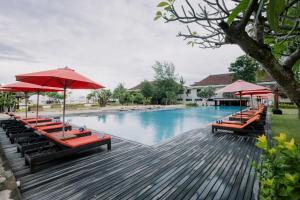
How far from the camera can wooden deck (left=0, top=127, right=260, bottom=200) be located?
325 centimetres

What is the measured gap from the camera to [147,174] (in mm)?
4031

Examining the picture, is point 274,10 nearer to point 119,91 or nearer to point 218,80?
point 119,91

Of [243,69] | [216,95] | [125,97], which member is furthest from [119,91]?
[243,69]

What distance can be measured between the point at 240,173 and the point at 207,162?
935mm

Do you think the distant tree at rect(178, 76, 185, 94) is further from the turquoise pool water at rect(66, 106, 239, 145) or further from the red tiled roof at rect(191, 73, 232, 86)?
the turquoise pool water at rect(66, 106, 239, 145)

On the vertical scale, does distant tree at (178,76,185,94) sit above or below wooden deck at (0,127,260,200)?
above

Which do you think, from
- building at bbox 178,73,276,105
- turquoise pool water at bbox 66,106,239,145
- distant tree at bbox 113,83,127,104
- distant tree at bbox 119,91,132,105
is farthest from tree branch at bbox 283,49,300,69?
building at bbox 178,73,276,105

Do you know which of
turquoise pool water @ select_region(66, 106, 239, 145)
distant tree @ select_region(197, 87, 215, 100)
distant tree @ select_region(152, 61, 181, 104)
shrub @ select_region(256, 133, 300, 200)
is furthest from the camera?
distant tree @ select_region(152, 61, 181, 104)

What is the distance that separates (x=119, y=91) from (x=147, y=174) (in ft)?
114

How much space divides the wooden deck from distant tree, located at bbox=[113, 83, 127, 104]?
96.7 ft

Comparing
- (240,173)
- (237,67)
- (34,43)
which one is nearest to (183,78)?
(237,67)

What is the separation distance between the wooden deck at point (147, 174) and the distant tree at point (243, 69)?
32.0 metres

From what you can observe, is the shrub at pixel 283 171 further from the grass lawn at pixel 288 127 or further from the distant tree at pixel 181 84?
the distant tree at pixel 181 84

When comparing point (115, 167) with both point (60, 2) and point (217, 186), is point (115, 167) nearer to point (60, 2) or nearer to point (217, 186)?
point (217, 186)
